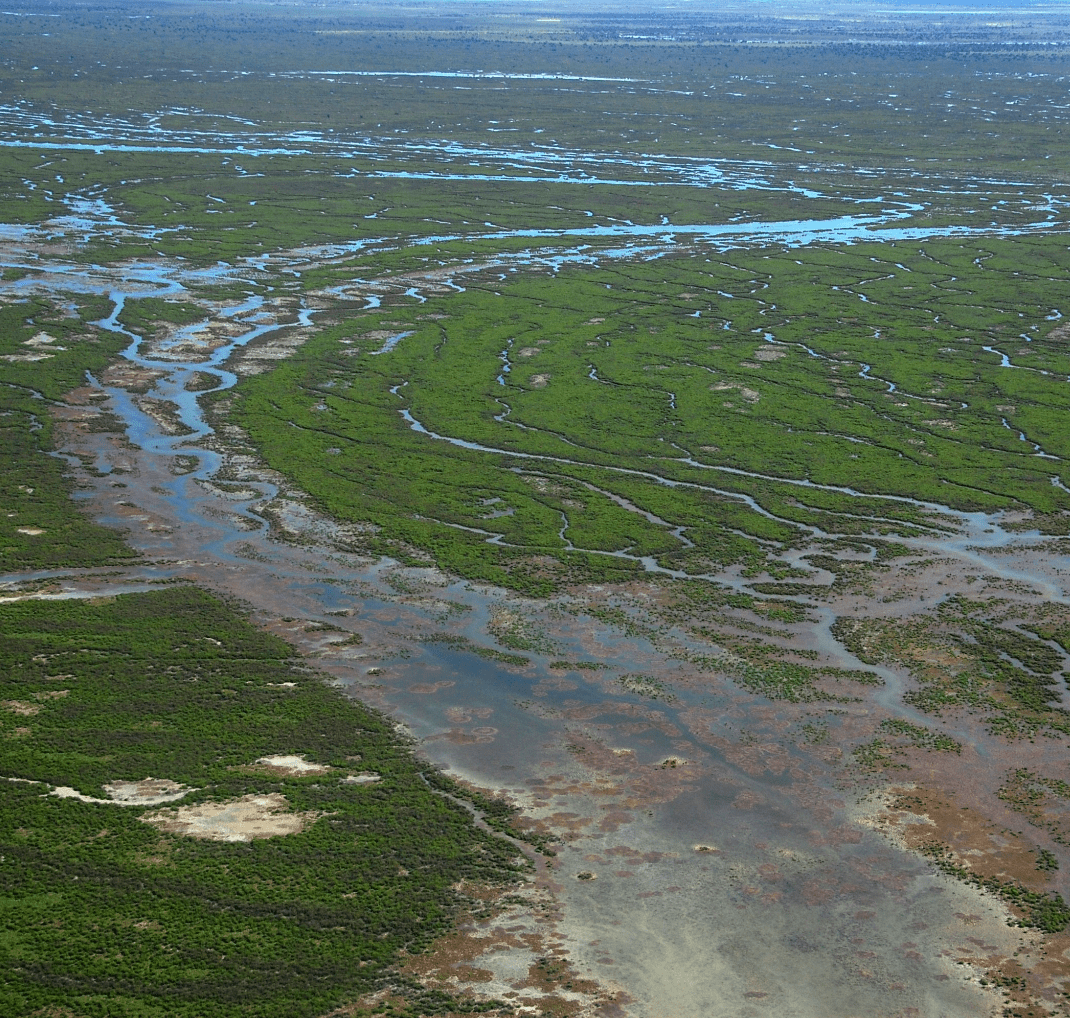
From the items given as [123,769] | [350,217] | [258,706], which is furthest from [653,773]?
[350,217]

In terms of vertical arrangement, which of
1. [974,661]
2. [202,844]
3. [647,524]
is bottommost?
[202,844]

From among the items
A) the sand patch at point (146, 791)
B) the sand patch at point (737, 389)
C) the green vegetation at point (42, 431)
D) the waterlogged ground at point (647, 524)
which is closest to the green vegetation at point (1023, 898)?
the waterlogged ground at point (647, 524)

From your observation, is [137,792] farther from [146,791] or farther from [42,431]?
[42,431]

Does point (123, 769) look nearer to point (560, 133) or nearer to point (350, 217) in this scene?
point (350, 217)

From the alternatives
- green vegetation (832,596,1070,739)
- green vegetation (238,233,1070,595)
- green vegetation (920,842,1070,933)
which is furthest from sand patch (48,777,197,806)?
green vegetation (832,596,1070,739)

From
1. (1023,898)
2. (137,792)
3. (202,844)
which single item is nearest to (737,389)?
(1023,898)

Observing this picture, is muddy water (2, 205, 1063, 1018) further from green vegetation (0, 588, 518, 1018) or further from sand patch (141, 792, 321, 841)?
sand patch (141, 792, 321, 841)

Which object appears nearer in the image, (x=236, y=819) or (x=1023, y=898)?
(x=1023, y=898)
